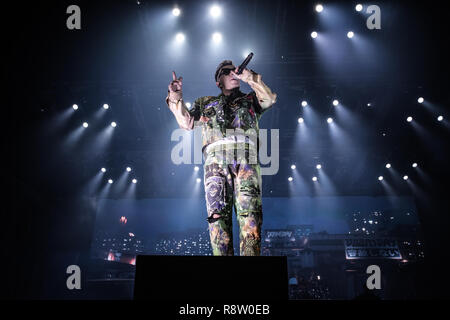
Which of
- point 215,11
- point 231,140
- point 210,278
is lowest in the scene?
point 210,278

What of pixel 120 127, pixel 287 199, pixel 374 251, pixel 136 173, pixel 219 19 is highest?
pixel 219 19

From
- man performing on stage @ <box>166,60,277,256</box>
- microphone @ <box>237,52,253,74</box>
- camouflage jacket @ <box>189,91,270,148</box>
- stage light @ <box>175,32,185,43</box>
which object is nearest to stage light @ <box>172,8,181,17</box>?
stage light @ <box>175,32,185,43</box>

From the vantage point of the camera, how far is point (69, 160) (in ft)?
43.6

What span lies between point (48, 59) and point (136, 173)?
251 inches

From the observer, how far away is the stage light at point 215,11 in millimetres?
8325

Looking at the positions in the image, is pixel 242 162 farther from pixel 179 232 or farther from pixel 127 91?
pixel 179 232

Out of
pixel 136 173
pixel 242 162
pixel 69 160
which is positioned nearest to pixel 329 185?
pixel 136 173

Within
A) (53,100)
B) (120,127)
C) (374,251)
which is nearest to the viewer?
(53,100)

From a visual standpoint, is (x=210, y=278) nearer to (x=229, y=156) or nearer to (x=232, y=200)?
(x=232, y=200)

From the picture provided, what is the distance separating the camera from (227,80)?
132 inches

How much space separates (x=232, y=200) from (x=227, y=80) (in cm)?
127

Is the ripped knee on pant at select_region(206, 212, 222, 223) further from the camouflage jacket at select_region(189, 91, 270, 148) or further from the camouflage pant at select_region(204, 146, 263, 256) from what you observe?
the camouflage jacket at select_region(189, 91, 270, 148)

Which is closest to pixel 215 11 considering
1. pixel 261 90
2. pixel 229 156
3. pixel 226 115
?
pixel 261 90

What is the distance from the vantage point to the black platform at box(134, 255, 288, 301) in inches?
66.6
